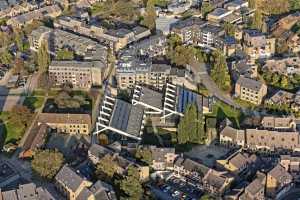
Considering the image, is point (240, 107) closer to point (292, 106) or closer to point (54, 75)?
point (292, 106)

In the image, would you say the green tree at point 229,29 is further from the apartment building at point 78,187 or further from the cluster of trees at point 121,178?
the apartment building at point 78,187

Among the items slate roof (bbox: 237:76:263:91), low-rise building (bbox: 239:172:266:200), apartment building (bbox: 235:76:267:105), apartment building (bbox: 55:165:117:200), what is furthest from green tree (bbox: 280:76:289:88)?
apartment building (bbox: 55:165:117:200)

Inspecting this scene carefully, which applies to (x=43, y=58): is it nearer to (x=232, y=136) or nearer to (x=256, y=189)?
(x=232, y=136)

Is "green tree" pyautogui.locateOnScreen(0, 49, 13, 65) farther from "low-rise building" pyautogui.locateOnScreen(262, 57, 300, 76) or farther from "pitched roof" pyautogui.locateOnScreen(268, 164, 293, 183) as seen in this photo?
"pitched roof" pyautogui.locateOnScreen(268, 164, 293, 183)

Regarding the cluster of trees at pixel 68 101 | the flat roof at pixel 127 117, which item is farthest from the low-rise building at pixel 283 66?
the cluster of trees at pixel 68 101

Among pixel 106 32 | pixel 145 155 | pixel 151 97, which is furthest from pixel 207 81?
pixel 145 155
